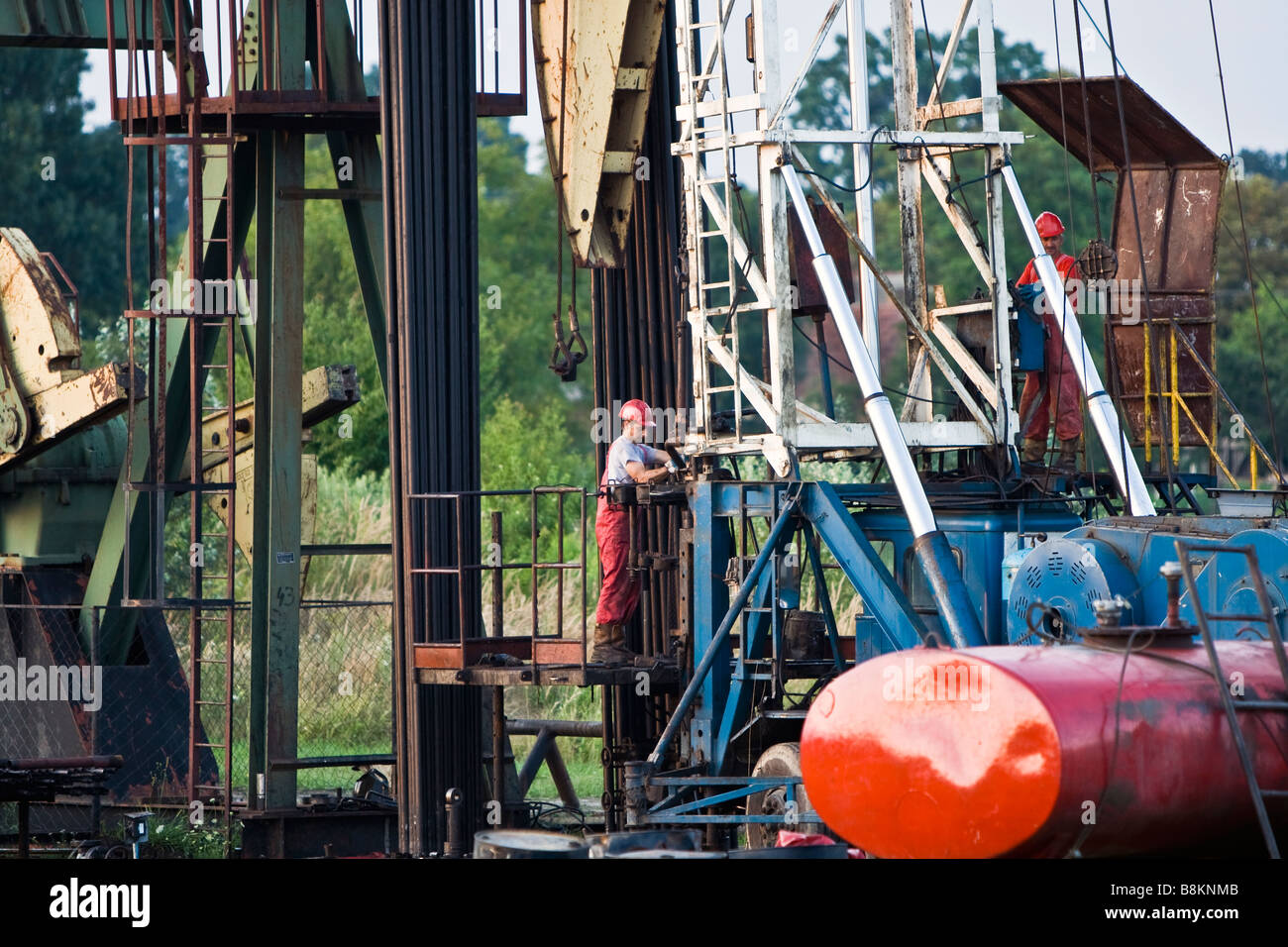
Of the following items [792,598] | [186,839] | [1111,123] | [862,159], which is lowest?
[186,839]

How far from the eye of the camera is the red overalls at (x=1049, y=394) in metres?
15.3

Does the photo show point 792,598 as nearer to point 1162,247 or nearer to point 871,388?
point 871,388

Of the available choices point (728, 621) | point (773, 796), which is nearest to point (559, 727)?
point (728, 621)

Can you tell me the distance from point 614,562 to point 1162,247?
5.67 meters

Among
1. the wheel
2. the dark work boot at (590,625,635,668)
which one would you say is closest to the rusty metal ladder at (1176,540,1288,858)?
the wheel

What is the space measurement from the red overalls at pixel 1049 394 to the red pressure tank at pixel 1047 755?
19.8 ft

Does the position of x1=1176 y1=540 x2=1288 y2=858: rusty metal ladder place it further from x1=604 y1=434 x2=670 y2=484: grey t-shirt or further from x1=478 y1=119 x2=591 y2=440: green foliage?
x1=478 y1=119 x2=591 y2=440: green foliage

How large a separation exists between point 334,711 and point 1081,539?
14777mm

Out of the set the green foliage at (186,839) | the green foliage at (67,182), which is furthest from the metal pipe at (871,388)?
the green foliage at (67,182)

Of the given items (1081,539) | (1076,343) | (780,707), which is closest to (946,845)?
(1081,539)

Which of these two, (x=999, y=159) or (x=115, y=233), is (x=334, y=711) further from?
(x=115, y=233)

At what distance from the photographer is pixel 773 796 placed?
44.6ft

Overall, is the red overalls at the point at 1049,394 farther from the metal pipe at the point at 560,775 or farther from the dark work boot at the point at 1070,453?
the metal pipe at the point at 560,775

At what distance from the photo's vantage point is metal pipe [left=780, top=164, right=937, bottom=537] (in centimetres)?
1324
